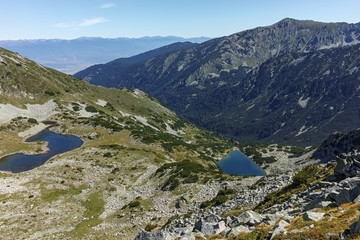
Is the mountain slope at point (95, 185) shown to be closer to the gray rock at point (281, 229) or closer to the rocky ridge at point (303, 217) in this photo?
the rocky ridge at point (303, 217)

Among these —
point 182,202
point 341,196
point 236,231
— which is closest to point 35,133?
point 182,202

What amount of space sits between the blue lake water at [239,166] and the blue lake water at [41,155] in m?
108

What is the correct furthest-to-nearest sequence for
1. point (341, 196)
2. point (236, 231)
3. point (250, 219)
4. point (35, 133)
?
point (35, 133) < point (250, 219) < point (341, 196) < point (236, 231)

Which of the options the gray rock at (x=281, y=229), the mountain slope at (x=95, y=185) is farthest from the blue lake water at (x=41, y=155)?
the gray rock at (x=281, y=229)

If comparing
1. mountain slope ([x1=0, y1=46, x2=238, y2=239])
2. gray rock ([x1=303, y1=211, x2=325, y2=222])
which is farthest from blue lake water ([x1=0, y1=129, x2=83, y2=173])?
gray rock ([x1=303, y1=211, x2=325, y2=222])

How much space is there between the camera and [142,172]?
71.8 m

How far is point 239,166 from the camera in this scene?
176875mm

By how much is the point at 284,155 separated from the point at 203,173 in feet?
467

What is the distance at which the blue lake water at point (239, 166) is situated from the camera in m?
165

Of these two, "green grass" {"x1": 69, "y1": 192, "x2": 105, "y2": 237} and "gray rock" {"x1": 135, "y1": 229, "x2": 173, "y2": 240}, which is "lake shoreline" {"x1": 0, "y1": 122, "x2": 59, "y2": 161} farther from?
"gray rock" {"x1": 135, "y1": 229, "x2": 173, "y2": 240}

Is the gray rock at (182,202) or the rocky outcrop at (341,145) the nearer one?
the gray rock at (182,202)

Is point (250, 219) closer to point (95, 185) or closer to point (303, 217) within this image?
point (303, 217)

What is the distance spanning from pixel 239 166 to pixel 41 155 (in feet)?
446

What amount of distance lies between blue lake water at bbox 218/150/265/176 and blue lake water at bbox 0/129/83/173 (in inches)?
4256
